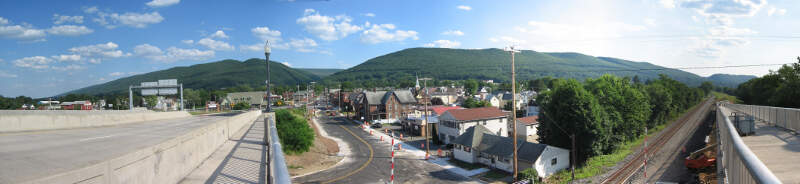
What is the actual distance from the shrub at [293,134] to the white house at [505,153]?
48.4 feet

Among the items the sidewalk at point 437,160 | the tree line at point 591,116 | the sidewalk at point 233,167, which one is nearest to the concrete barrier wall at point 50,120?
the sidewalk at point 233,167

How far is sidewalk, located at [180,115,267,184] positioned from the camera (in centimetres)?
627

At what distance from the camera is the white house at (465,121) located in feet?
128

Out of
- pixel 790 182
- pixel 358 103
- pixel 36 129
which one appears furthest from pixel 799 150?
pixel 358 103

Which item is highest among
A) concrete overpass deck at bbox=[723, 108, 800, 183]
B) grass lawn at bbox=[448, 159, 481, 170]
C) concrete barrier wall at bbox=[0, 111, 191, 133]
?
concrete barrier wall at bbox=[0, 111, 191, 133]

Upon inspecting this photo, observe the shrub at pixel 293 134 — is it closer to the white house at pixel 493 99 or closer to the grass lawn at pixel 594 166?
the grass lawn at pixel 594 166

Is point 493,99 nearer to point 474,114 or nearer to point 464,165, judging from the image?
point 474,114

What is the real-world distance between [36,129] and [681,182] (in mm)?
34763

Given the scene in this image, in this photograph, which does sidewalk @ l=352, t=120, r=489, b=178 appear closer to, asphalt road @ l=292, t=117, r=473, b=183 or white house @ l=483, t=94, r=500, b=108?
asphalt road @ l=292, t=117, r=473, b=183

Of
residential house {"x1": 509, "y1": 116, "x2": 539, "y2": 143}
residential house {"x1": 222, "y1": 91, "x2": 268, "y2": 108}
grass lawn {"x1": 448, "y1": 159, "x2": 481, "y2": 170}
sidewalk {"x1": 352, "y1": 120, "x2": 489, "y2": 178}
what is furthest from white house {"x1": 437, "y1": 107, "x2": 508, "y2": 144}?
residential house {"x1": 222, "y1": 91, "x2": 268, "y2": 108}

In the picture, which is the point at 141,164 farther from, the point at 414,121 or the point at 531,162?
the point at 414,121

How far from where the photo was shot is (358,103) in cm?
7025

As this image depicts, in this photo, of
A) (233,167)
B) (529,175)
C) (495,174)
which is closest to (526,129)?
(495,174)

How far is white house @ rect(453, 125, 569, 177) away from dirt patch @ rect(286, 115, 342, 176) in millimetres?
12528
